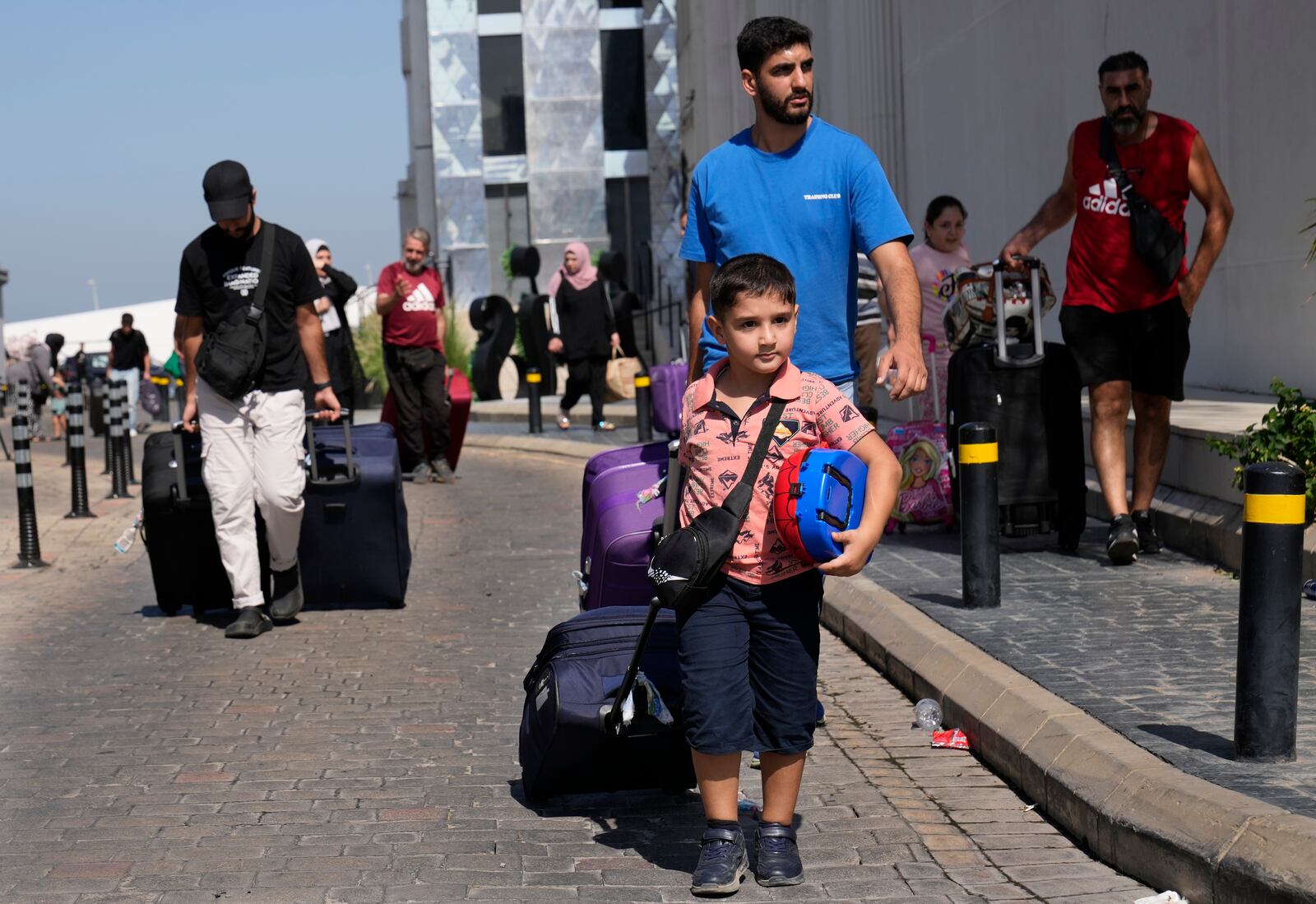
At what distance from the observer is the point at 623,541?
6.03 meters

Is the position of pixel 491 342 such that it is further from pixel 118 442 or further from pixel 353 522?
pixel 353 522

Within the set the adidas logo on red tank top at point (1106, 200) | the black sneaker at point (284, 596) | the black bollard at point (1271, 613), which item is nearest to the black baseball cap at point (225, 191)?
the black sneaker at point (284, 596)

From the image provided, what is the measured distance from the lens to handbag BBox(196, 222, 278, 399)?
820cm

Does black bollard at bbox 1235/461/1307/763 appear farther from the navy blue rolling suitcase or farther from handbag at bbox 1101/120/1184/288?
the navy blue rolling suitcase

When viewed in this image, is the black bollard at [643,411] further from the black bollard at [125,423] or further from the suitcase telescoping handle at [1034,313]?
the suitcase telescoping handle at [1034,313]

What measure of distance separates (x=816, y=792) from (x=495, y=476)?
1180 cm

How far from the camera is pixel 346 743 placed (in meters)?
6.20

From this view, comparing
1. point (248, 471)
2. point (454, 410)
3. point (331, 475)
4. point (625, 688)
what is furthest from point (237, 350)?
point (454, 410)

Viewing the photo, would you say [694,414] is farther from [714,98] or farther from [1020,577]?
[714,98]

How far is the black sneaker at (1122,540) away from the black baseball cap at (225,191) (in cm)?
414

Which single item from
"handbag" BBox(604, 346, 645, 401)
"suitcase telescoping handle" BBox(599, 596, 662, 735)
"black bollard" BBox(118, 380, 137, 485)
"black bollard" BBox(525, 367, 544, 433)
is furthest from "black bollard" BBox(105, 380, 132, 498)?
"suitcase telescoping handle" BBox(599, 596, 662, 735)

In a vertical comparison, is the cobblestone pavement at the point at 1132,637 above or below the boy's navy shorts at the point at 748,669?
below

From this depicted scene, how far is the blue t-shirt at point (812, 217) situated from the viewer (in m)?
5.69

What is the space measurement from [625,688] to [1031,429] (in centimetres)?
468
